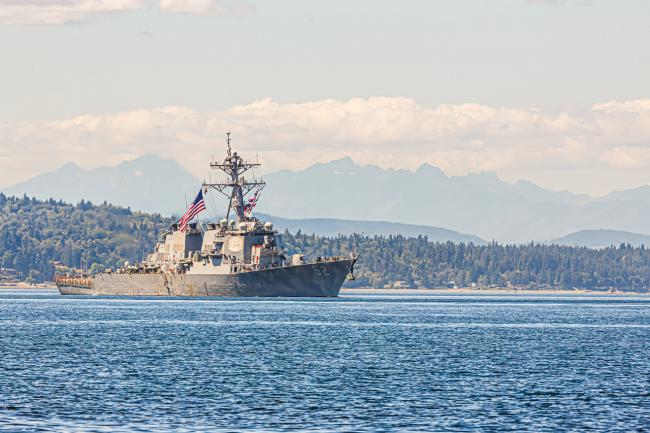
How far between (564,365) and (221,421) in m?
31.8

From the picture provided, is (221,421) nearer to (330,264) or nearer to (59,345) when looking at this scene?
(59,345)

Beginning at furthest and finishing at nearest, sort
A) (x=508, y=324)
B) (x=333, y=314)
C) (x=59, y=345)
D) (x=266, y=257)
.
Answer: (x=266, y=257) < (x=333, y=314) < (x=508, y=324) < (x=59, y=345)

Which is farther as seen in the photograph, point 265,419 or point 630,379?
point 630,379

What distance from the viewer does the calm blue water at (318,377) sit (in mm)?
56375

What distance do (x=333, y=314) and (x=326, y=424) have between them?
94.6 metres

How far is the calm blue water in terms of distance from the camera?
56.4 m

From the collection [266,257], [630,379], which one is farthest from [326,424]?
[266,257]

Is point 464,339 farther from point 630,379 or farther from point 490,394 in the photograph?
point 490,394

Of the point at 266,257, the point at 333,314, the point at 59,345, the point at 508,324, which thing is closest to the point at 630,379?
the point at 59,345

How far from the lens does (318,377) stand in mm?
72875

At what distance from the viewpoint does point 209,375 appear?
73.4 m

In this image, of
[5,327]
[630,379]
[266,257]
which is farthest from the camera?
[266,257]

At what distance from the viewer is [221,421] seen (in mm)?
55625

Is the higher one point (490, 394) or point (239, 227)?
point (239, 227)
